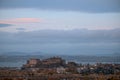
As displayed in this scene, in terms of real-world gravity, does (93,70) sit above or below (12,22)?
below

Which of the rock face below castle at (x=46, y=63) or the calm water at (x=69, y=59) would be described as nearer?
the calm water at (x=69, y=59)

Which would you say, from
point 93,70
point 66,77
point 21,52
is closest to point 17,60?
point 21,52

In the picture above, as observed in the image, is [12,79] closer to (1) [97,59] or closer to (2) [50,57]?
(2) [50,57]

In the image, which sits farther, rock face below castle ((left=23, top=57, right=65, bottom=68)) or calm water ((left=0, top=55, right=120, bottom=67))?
rock face below castle ((left=23, top=57, right=65, bottom=68))

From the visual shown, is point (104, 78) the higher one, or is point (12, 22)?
point (12, 22)

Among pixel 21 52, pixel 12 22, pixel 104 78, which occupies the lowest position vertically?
pixel 104 78

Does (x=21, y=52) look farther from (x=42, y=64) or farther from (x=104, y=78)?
(x=104, y=78)

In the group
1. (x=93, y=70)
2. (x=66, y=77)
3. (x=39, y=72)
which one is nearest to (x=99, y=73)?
(x=93, y=70)

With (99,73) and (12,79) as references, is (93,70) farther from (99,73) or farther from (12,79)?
(12,79)
